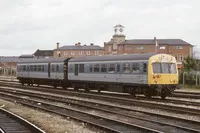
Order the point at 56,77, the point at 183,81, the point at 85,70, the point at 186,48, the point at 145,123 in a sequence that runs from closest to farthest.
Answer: the point at 145,123
the point at 85,70
the point at 56,77
the point at 183,81
the point at 186,48

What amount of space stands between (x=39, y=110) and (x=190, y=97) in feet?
36.3

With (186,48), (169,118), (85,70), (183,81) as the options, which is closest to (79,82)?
(85,70)

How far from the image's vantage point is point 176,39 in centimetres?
10519

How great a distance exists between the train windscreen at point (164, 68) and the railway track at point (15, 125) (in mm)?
11177

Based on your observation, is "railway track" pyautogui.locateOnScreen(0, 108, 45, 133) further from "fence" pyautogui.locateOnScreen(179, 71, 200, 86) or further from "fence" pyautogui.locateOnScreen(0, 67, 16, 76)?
"fence" pyautogui.locateOnScreen(0, 67, 16, 76)

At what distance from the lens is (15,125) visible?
13750 mm

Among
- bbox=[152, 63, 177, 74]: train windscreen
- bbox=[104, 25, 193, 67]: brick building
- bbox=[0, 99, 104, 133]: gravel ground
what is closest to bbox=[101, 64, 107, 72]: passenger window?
bbox=[152, 63, 177, 74]: train windscreen

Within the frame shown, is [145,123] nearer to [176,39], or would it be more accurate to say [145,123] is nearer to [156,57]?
[156,57]

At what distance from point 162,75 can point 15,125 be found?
13180 mm

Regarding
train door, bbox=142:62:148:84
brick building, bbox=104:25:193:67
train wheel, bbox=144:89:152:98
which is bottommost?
train wheel, bbox=144:89:152:98

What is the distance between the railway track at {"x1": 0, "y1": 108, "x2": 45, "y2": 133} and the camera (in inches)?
488

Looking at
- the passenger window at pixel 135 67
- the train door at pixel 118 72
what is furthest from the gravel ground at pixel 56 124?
the train door at pixel 118 72

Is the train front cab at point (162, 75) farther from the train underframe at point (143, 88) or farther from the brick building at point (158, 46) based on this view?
the brick building at point (158, 46)

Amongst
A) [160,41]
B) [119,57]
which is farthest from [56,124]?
[160,41]
